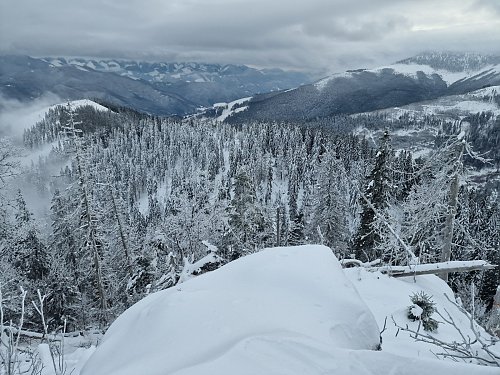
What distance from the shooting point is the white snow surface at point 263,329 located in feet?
8.70

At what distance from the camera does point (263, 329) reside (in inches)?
121

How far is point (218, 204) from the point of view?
35.6m

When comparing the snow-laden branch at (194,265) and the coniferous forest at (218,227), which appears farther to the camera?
the coniferous forest at (218,227)

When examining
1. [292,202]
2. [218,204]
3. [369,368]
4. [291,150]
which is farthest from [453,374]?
[291,150]

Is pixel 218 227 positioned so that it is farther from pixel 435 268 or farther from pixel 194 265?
pixel 435 268

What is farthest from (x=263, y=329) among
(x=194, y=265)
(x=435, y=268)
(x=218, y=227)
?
(x=218, y=227)

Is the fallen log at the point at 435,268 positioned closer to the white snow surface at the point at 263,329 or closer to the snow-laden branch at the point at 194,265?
the white snow surface at the point at 263,329

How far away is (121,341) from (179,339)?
0.90 meters

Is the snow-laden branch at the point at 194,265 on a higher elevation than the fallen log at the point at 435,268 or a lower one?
lower

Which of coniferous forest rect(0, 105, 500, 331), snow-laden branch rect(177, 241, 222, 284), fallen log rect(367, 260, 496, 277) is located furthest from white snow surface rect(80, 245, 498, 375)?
snow-laden branch rect(177, 241, 222, 284)

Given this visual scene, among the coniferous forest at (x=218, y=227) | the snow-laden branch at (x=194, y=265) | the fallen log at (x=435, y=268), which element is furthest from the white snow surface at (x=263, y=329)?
the snow-laden branch at (x=194, y=265)

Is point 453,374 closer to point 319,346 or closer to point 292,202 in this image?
point 319,346

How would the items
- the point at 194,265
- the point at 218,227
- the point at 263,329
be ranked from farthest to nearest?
the point at 218,227 → the point at 194,265 → the point at 263,329

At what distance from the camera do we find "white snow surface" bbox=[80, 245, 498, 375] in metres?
2.65
